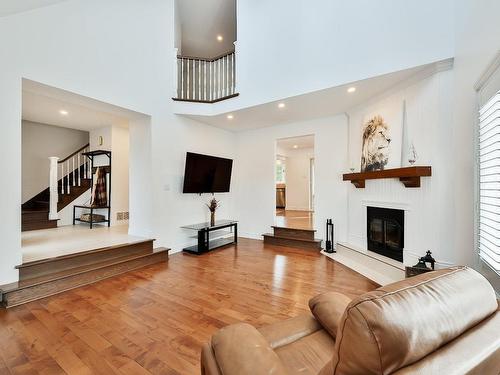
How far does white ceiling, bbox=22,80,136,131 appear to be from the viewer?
3438mm

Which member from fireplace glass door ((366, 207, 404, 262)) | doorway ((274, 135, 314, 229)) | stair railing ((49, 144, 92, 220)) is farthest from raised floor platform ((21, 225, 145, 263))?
doorway ((274, 135, 314, 229))

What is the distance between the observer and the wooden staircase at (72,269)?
2.74 metres

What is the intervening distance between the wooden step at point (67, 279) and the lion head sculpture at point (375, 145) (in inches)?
156

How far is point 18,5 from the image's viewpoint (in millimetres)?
2727

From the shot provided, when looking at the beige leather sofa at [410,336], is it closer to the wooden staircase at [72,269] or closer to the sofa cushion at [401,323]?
the sofa cushion at [401,323]

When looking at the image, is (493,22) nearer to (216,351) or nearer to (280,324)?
(280,324)

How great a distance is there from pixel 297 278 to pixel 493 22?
3316mm

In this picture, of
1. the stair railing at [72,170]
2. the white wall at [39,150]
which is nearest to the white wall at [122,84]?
the stair railing at [72,170]

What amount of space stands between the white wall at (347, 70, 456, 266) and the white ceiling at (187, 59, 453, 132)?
0.50 feet

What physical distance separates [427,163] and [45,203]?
794 cm

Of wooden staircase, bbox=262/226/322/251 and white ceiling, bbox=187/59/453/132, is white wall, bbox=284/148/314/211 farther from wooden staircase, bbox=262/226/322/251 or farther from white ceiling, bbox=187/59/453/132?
wooden staircase, bbox=262/226/322/251

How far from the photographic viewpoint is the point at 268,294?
2938 millimetres

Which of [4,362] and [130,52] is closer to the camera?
[4,362]

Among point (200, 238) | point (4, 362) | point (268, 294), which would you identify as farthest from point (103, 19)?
point (268, 294)
